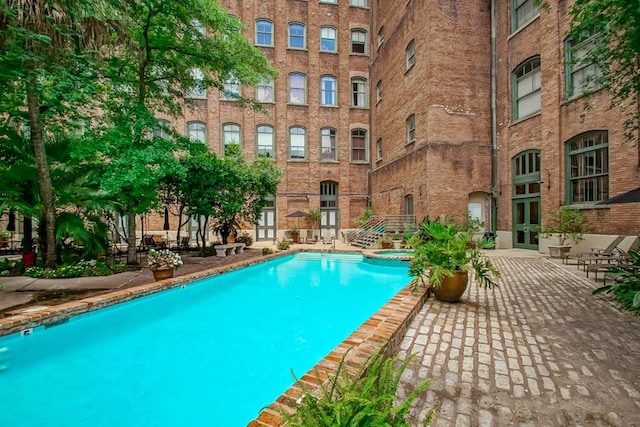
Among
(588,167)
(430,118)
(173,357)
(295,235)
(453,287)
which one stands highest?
(430,118)

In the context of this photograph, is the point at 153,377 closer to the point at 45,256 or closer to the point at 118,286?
the point at 118,286

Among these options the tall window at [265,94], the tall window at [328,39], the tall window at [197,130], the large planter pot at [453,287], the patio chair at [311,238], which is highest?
the tall window at [328,39]

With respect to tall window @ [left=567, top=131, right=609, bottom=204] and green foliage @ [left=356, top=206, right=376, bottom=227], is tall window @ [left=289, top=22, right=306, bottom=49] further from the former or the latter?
tall window @ [left=567, top=131, right=609, bottom=204]

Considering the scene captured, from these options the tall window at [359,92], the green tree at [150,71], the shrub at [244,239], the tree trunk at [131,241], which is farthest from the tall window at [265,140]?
the tree trunk at [131,241]

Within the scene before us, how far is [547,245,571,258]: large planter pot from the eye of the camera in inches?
360

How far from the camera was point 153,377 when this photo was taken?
3.25 m

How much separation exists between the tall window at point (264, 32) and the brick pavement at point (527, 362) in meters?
18.5

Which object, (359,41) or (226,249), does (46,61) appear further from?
(359,41)

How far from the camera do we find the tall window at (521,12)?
37.5ft

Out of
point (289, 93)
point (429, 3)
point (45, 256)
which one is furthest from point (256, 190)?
point (429, 3)

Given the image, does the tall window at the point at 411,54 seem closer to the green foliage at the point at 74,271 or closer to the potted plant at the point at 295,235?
the potted plant at the point at 295,235

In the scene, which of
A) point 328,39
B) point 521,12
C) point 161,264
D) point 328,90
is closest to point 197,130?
point 328,90

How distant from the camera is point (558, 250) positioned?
30.8ft

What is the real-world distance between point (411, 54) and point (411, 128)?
142 inches
